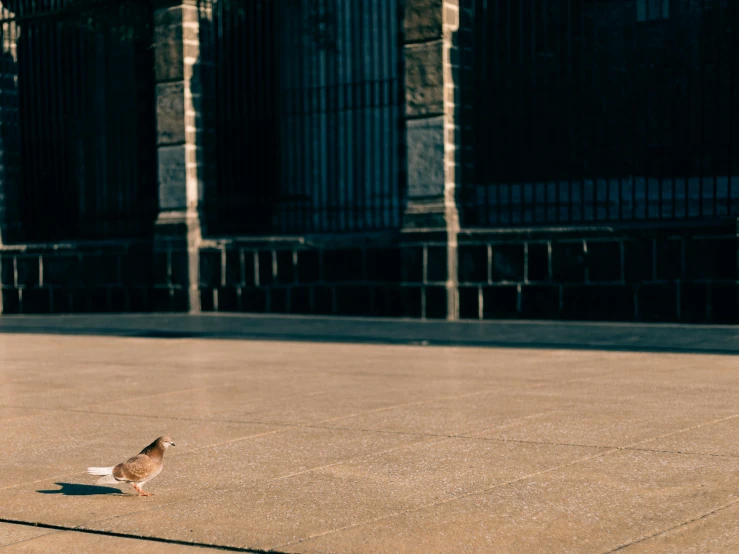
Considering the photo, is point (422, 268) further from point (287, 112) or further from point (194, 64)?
point (194, 64)

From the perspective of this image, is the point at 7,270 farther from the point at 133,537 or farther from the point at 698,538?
the point at 698,538

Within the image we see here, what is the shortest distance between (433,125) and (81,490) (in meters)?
10.0

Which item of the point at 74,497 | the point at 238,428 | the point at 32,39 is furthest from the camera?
the point at 32,39

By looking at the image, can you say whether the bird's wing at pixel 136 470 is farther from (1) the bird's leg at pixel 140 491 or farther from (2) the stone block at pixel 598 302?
(2) the stone block at pixel 598 302

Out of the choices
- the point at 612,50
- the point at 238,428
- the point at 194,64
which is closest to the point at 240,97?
the point at 194,64

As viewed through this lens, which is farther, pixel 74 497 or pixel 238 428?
pixel 238 428

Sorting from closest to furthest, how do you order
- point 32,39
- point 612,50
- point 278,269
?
point 612,50
point 278,269
point 32,39

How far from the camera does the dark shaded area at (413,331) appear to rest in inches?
444

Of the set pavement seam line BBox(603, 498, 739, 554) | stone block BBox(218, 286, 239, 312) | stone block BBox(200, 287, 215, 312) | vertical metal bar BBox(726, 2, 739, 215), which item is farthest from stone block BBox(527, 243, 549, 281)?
pavement seam line BBox(603, 498, 739, 554)

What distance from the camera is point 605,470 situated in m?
5.27

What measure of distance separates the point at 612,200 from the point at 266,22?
576 cm

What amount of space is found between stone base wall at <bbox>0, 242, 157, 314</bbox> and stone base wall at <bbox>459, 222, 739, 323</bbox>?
5.37 m

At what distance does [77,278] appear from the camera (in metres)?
18.1

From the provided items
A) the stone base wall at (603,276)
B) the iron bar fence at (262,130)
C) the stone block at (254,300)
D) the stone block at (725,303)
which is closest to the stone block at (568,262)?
the stone base wall at (603,276)
